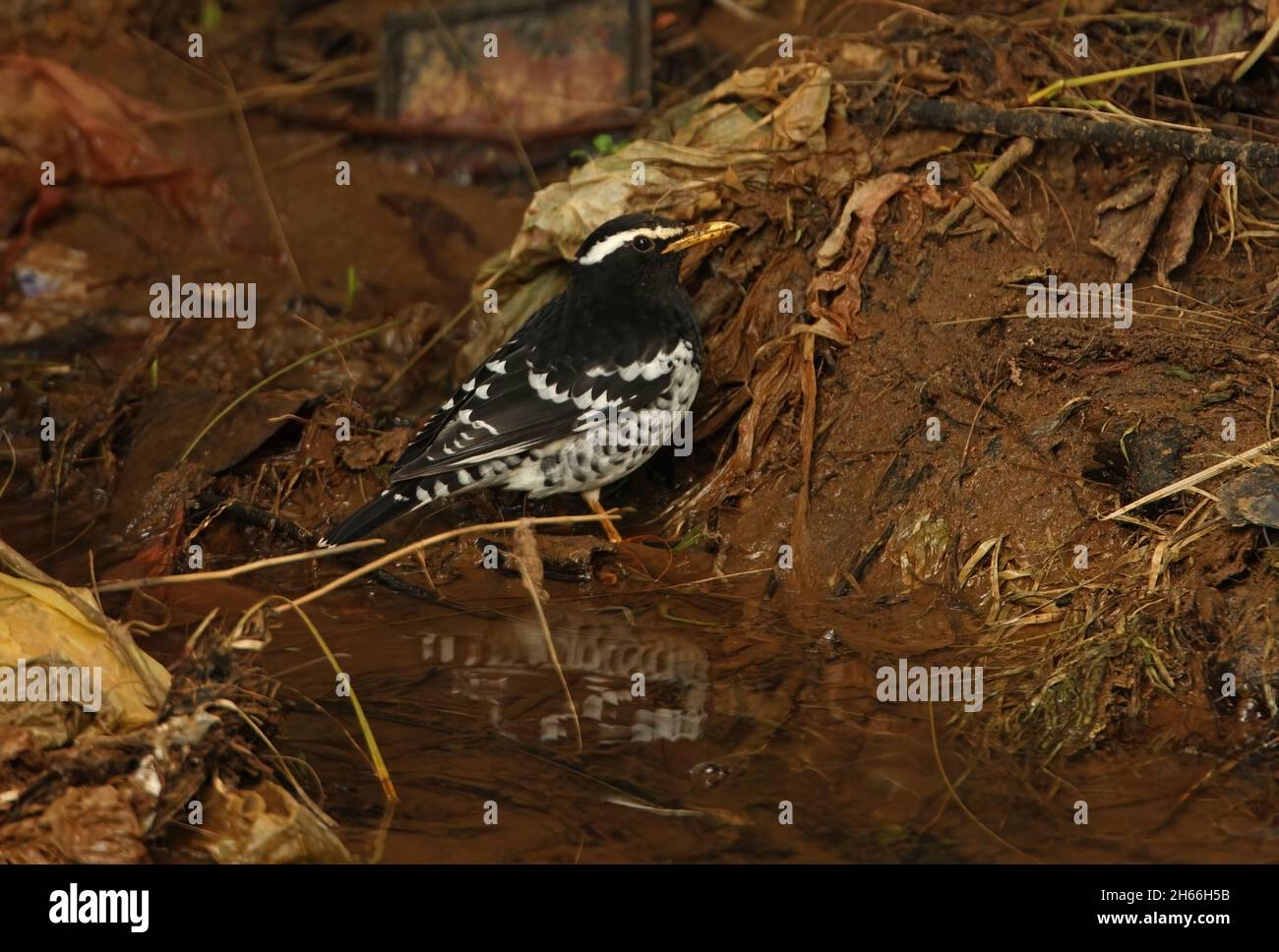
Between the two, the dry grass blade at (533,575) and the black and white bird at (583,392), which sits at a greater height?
the black and white bird at (583,392)

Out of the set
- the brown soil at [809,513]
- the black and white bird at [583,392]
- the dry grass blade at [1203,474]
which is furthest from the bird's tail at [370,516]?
the dry grass blade at [1203,474]

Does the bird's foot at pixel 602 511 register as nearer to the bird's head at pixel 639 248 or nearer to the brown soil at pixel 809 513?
the brown soil at pixel 809 513

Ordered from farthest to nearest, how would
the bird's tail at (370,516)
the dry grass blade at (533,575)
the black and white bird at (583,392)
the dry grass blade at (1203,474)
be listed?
the black and white bird at (583,392) → the bird's tail at (370,516) → the dry grass blade at (1203,474) → the dry grass blade at (533,575)

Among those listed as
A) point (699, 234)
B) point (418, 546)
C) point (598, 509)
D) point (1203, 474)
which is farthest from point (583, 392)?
point (1203, 474)

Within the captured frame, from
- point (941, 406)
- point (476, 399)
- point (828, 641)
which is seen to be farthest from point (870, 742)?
point (476, 399)

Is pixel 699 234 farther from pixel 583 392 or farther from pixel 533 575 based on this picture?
pixel 533 575

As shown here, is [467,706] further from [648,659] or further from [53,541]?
[53,541]
